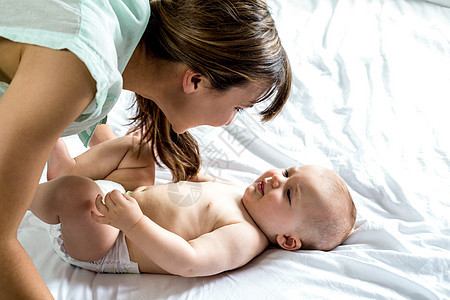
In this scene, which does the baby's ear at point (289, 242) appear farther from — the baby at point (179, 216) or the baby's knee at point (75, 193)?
the baby's knee at point (75, 193)

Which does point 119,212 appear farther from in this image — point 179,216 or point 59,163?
point 59,163

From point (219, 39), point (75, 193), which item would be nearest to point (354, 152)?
point (219, 39)

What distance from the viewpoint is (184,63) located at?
912mm

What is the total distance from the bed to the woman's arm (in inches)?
12.2

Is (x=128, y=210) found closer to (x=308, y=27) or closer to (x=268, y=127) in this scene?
(x=268, y=127)

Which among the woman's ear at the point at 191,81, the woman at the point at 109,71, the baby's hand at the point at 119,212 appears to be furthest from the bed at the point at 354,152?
the woman's ear at the point at 191,81

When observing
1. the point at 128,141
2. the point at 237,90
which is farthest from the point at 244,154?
the point at 237,90

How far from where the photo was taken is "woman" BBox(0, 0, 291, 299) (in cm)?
65

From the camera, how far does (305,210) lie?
1151mm

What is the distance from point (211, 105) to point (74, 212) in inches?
14.1

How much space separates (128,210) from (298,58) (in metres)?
1.14

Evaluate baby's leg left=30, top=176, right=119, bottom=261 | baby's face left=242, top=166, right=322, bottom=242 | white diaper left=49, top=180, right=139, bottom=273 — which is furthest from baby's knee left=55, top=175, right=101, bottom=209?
baby's face left=242, top=166, right=322, bottom=242

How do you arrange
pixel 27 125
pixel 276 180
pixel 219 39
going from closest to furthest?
pixel 27 125
pixel 219 39
pixel 276 180

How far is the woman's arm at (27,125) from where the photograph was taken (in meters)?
0.63
